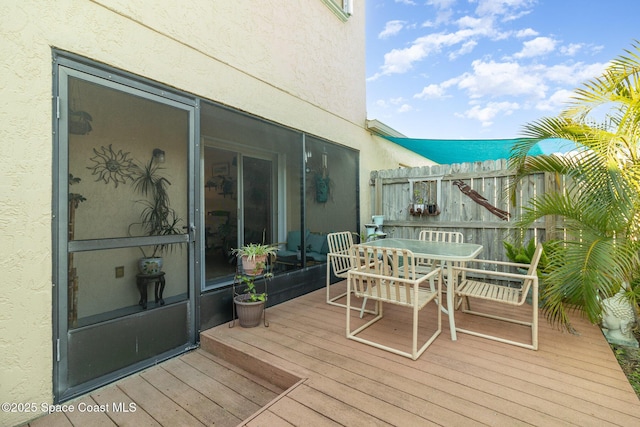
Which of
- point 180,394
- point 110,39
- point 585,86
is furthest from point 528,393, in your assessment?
point 110,39

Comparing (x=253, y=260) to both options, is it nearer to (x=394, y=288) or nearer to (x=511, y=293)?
(x=394, y=288)

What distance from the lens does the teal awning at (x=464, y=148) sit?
4914mm

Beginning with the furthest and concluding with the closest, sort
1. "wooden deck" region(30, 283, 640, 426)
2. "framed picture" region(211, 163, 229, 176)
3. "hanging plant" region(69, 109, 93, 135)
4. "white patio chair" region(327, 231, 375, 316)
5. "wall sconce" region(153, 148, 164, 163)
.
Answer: "framed picture" region(211, 163, 229, 176)
"white patio chair" region(327, 231, 375, 316)
"wall sconce" region(153, 148, 164, 163)
"hanging plant" region(69, 109, 93, 135)
"wooden deck" region(30, 283, 640, 426)

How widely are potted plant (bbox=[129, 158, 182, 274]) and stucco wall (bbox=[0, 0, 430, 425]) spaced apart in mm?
750

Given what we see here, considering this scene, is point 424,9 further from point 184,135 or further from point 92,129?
point 92,129

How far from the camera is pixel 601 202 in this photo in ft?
8.18

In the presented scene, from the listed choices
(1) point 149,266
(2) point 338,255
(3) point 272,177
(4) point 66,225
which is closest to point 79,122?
(4) point 66,225

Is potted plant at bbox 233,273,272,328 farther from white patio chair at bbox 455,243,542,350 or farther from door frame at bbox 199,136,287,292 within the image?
white patio chair at bbox 455,243,542,350

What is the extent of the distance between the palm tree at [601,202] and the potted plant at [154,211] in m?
3.49

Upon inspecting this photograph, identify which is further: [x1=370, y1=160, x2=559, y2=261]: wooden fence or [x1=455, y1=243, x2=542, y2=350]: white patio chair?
[x1=370, y1=160, x2=559, y2=261]: wooden fence

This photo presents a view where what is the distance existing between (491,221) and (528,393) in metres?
3.21

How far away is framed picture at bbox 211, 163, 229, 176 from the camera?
3.76m

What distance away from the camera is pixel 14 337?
173cm

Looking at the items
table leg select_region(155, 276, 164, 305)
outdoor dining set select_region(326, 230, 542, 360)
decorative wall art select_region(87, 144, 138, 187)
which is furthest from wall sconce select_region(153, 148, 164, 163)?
outdoor dining set select_region(326, 230, 542, 360)
